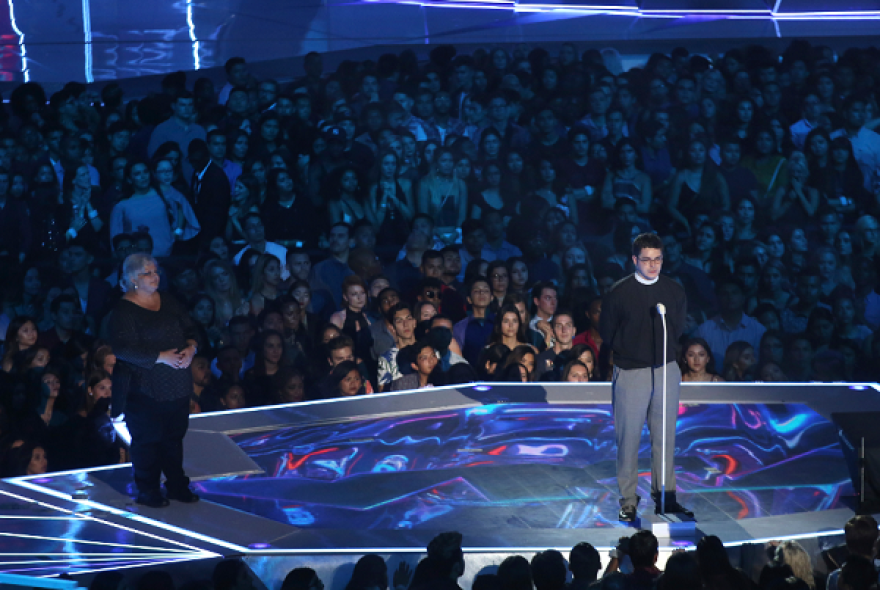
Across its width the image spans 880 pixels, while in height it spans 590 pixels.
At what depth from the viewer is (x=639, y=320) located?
168 inches

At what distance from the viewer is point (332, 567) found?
12.5 feet

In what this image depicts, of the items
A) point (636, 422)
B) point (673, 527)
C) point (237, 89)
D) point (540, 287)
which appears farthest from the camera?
point (237, 89)

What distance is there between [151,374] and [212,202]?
11.9 feet

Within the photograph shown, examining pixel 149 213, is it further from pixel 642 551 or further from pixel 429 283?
pixel 642 551

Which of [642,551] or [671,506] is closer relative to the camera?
[642,551]

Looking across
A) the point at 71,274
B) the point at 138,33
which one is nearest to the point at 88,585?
the point at 71,274

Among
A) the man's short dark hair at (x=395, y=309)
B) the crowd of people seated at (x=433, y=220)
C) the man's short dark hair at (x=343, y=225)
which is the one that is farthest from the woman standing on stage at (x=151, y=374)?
the man's short dark hair at (x=343, y=225)

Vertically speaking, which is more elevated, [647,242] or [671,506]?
[647,242]

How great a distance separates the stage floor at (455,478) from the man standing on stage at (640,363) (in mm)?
185

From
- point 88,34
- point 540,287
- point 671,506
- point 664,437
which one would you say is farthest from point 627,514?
point 88,34

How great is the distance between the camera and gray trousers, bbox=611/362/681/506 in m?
4.28

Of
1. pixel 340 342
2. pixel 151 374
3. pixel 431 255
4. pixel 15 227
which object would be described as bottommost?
pixel 340 342

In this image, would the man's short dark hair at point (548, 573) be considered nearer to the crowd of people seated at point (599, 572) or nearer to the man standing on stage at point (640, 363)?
the crowd of people seated at point (599, 572)

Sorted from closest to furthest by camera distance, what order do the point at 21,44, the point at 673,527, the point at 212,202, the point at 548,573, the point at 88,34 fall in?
1. the point at 548,573
2. the point at 673,527
3. the point at 212,202
4. the point at 21,44
5. the point at 88,34
